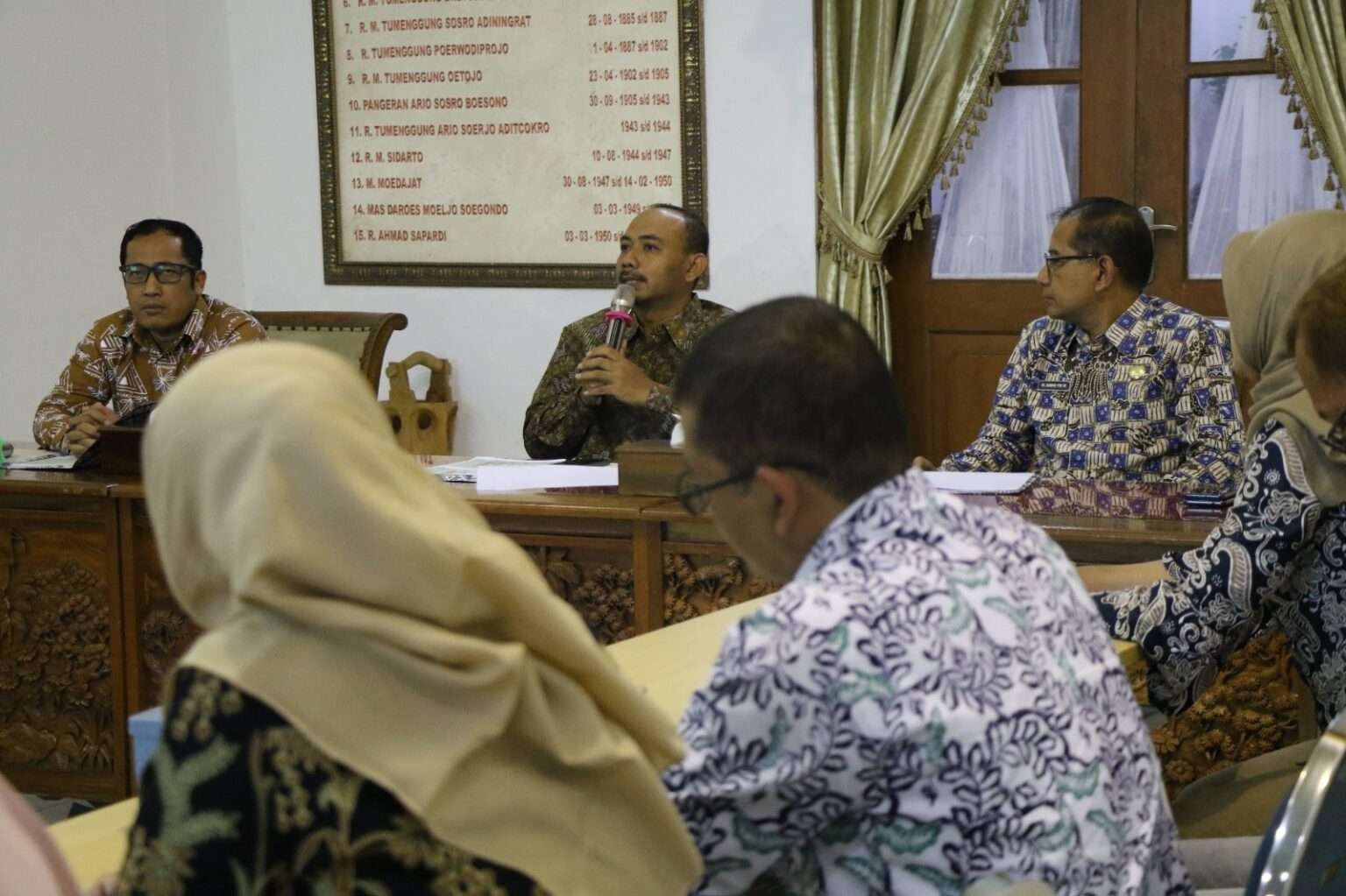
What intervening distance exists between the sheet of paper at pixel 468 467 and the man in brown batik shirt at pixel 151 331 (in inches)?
32.2

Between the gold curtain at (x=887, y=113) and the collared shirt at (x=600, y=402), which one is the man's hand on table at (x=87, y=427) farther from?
the gold curtain at (x=887, y=113)

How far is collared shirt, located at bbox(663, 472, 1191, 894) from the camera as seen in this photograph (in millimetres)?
1215

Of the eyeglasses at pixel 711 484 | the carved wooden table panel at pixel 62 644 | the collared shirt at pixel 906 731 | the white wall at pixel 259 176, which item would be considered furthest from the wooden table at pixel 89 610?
the white wall at pixel 259 176

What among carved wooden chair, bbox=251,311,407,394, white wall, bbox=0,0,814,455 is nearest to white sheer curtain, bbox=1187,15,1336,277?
white wall, bbox=0,0,814,455

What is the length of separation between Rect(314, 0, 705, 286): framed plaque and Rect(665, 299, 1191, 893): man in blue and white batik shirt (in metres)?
3.84

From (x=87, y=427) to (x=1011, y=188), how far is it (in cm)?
274

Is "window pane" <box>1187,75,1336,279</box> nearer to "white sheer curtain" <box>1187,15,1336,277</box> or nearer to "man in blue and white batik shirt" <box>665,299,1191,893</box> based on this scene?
A: "white sheer curtain" <box>1187,15,1336,277</box>

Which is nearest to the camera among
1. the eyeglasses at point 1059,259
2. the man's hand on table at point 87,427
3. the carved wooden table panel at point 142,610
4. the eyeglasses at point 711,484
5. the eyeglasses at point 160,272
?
the eyeglasses at point 711,484

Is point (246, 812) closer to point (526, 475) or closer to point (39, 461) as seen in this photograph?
point (526, 475)

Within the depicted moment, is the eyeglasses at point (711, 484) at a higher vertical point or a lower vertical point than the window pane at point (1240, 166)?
lower

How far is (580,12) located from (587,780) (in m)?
4.35

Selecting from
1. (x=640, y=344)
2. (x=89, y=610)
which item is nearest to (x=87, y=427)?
(x=89, y=610)

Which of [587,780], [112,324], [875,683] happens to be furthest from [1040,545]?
[112,324]

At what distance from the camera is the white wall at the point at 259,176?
502cm
